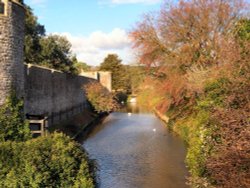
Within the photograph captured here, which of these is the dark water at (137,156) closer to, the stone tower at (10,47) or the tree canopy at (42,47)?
the stone tower at (10,47)

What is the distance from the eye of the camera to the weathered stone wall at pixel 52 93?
878 inches

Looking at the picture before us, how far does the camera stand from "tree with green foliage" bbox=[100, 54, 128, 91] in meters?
74.7

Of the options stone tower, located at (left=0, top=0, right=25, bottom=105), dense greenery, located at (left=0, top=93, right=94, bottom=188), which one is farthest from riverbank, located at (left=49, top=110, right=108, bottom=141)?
dense greenery, located at (left=0, top=93, right=94, bottom=188)

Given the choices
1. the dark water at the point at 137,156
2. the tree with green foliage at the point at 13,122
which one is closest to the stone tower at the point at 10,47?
the tree with green foliage at the point at 13,122

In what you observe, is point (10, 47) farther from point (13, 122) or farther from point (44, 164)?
point (44, 164)

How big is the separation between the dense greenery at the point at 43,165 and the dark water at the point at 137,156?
343 cm

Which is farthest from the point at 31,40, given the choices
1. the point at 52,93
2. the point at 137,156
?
the point at 137,156

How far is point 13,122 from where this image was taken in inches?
577

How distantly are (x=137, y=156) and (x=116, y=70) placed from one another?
53.1 metres

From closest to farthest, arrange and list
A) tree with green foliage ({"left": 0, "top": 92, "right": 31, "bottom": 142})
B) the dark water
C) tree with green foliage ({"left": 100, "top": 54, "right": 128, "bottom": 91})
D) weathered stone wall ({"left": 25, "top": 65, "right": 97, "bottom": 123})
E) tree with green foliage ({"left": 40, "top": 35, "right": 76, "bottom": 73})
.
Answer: tree with green foliage ({"left": 0, "top": 92, "right": 31, "bottom": 142}) < the dark water < weathered stone wall ({"left": 25, "top": 65, "right": 97, "bottom": 123}) < tree with green foliage ({"left": 40, "top": 35, "right": 76, "bottom": 73}) < tree with green foliage ({"left": 100, "top": 54, "right": 128, "bottom": 91})

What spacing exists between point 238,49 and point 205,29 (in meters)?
16.3

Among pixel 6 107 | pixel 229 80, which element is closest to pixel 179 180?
pixel 229 80

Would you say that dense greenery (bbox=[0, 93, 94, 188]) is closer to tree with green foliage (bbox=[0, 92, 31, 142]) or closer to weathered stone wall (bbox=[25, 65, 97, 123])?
tree with green foliage (bbox=[0, 92, 31, 142])

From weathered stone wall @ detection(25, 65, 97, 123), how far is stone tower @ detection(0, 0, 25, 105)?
5317 mm
